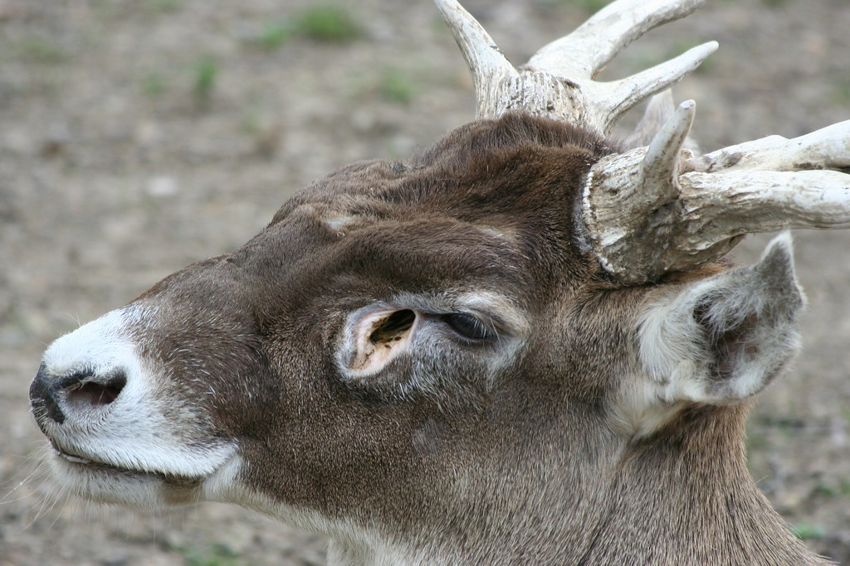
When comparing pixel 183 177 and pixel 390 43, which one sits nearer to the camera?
pixel 183 177

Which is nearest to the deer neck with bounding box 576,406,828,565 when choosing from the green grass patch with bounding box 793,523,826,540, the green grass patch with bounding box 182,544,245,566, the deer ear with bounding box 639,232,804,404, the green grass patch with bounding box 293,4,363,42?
the deer ear with bounding box 639,232,804,404

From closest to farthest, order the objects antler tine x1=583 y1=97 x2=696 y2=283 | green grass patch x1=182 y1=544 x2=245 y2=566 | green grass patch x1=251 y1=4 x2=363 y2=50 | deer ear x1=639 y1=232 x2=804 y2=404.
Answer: deer ear x1=639 y1=232 x2=804 y2=404 < antler tine x1=583 y1=97 x2=696 y2=283 < green grass patch x1=182 y1=544 x2=245 y2=566 < green grass patch x1=251 y1=4 x2=363 y2=50

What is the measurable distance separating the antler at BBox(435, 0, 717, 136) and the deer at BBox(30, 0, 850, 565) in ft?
1.80

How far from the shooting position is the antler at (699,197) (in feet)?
10.7

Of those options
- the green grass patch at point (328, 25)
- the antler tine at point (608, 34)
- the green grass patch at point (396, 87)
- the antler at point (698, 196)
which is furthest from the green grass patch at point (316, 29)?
the antler at point (698, 196)

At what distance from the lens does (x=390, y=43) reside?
36.6 ft

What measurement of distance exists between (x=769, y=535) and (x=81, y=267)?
19.2 ft

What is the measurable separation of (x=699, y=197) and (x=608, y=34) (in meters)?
1.78

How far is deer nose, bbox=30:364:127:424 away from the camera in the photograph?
3.64 m

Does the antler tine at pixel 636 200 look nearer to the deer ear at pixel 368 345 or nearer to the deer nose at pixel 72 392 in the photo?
the deer ear at pixel 368 345

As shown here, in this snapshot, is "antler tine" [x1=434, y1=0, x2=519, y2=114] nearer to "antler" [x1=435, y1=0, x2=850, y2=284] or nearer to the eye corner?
"antler" [x1=435, y1=0, x2=850, y2=284]

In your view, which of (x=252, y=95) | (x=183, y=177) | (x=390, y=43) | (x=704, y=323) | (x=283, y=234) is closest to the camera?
(x=704, y=323)

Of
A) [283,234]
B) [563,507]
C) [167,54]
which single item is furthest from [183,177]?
[563,507]

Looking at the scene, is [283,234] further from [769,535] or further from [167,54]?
[167,54]
